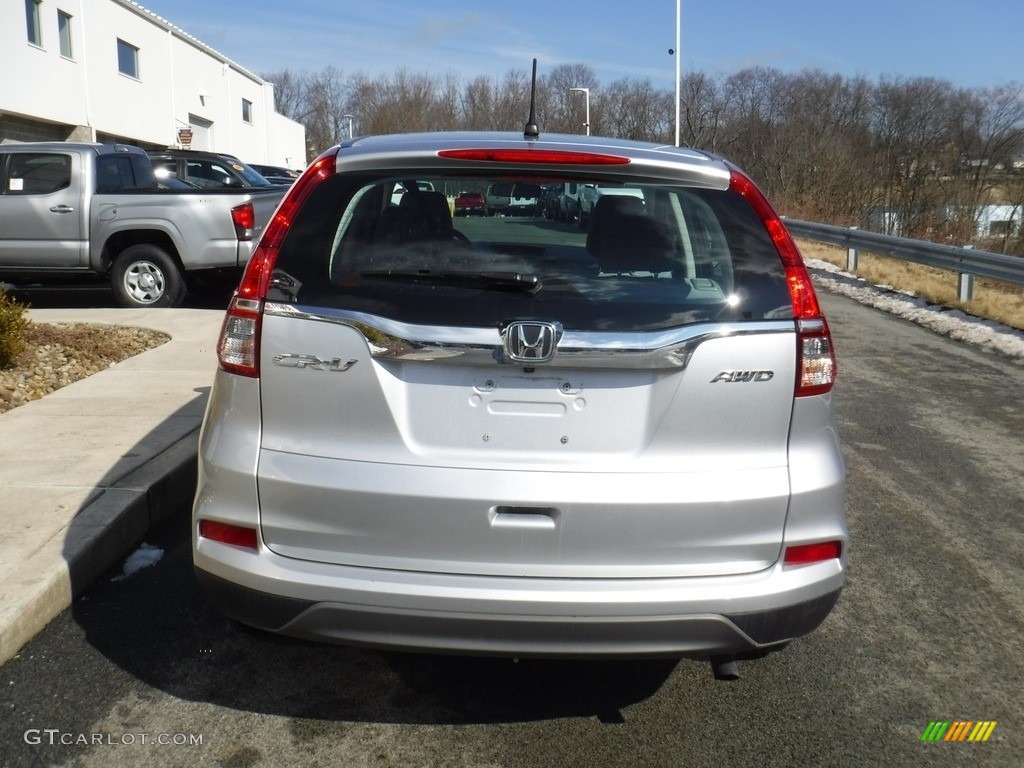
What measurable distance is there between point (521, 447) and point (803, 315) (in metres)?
0.94

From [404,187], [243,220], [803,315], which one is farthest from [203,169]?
[803,315]

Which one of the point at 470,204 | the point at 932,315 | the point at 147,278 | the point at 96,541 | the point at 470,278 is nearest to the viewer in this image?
the point at 470,278

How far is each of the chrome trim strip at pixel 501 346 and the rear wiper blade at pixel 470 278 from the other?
15 cm

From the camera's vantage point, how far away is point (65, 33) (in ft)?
99.0

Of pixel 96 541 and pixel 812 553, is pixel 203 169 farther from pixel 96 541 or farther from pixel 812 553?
pixel 812 553

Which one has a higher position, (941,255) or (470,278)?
(470,278)

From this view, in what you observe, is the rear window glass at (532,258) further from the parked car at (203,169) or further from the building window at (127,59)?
the building window at (127,59)

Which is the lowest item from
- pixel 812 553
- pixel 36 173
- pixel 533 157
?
pixel 812 553

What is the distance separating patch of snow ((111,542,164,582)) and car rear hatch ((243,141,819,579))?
185 cm

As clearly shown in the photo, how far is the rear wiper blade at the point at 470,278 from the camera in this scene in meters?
2.84

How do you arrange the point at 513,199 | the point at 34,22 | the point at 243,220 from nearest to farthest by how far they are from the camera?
1. the point at 513,199
2. the point at 243,220
3. the point at 34,22

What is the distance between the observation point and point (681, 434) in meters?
2.80

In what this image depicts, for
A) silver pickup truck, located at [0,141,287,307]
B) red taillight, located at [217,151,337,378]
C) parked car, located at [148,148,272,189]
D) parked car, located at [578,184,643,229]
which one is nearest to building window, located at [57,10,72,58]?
parked car, located at [148,148,272,189]

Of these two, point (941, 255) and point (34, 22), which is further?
point (34, 22)
